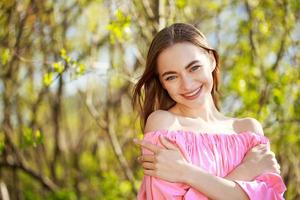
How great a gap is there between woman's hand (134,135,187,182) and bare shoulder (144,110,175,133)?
0.06 meters

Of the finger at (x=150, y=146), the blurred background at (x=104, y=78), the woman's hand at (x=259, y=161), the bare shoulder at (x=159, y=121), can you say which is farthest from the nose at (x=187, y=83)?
the blurred background at (x=104, y=78)

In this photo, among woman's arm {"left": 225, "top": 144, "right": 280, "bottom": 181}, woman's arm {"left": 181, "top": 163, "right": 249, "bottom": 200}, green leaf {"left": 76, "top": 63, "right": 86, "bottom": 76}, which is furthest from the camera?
green leaf {"left": 76, "top": 63, "right": 86, "bottom": 76}

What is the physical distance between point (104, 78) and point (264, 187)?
13.2ft

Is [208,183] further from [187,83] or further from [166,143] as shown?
[187,83]

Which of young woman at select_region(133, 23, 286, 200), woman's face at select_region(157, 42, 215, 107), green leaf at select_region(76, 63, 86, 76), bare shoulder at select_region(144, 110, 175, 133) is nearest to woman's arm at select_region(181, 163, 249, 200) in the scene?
young woman at select_region(133, 23, 286, 200)

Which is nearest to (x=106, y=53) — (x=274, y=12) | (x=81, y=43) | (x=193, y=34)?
(x=81, y=43)

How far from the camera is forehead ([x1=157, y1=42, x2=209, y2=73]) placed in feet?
10.2

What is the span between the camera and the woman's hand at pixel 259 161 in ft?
10.2

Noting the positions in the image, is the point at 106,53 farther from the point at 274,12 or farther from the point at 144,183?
the point at 144,183

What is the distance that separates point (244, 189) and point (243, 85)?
236cm

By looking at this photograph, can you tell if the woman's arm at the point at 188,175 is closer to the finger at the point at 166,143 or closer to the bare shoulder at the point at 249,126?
the finger at the point at 166,143

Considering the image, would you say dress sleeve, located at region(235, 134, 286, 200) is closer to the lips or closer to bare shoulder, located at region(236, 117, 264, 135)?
bare shoulder, located at region(236, 117, 264, 135)

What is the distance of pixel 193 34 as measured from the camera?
3219mm

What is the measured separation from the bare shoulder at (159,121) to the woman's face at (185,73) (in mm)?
78
